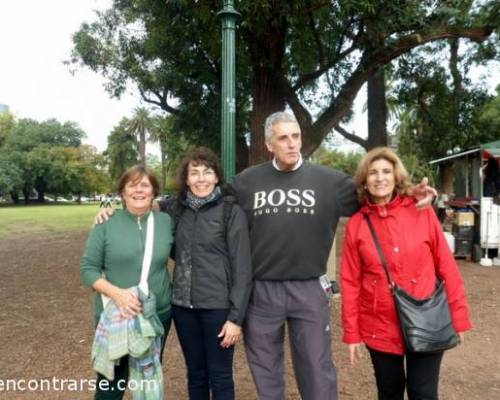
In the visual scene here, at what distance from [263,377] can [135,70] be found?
1014 centimetres

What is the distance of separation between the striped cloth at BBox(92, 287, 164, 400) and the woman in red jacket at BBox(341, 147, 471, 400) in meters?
1.15

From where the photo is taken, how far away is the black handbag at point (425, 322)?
90.7 inches

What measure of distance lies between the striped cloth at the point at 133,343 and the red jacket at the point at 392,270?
1.15 metres

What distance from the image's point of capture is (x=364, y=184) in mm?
2678

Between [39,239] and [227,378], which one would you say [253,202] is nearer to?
[227,378]

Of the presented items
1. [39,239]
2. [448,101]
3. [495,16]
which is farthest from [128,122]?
[495,16]

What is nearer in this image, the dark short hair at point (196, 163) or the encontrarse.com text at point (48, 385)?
the dark short hair at point (196, 163)

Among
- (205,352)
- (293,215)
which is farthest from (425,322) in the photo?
(205,352)

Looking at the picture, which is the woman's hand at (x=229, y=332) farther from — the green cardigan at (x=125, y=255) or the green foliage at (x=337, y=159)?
the green foliage at (x=337, y=159)

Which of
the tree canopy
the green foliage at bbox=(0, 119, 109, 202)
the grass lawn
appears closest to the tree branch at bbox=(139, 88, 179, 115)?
the tree canopy

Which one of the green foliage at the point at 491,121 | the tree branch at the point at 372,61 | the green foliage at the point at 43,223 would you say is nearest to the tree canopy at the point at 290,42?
A: the tree branch at the point at 372,61

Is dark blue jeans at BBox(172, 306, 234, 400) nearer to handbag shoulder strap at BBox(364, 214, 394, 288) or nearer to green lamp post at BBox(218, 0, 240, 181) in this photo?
handbag shoulder strap at BBox(364, 214, 394, 288)

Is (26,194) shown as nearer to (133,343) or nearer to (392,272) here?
(133,343)

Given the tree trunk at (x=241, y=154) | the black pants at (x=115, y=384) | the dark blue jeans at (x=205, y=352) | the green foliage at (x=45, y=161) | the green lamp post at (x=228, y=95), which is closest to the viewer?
the dark blue jeans at (x=205, y=352)
